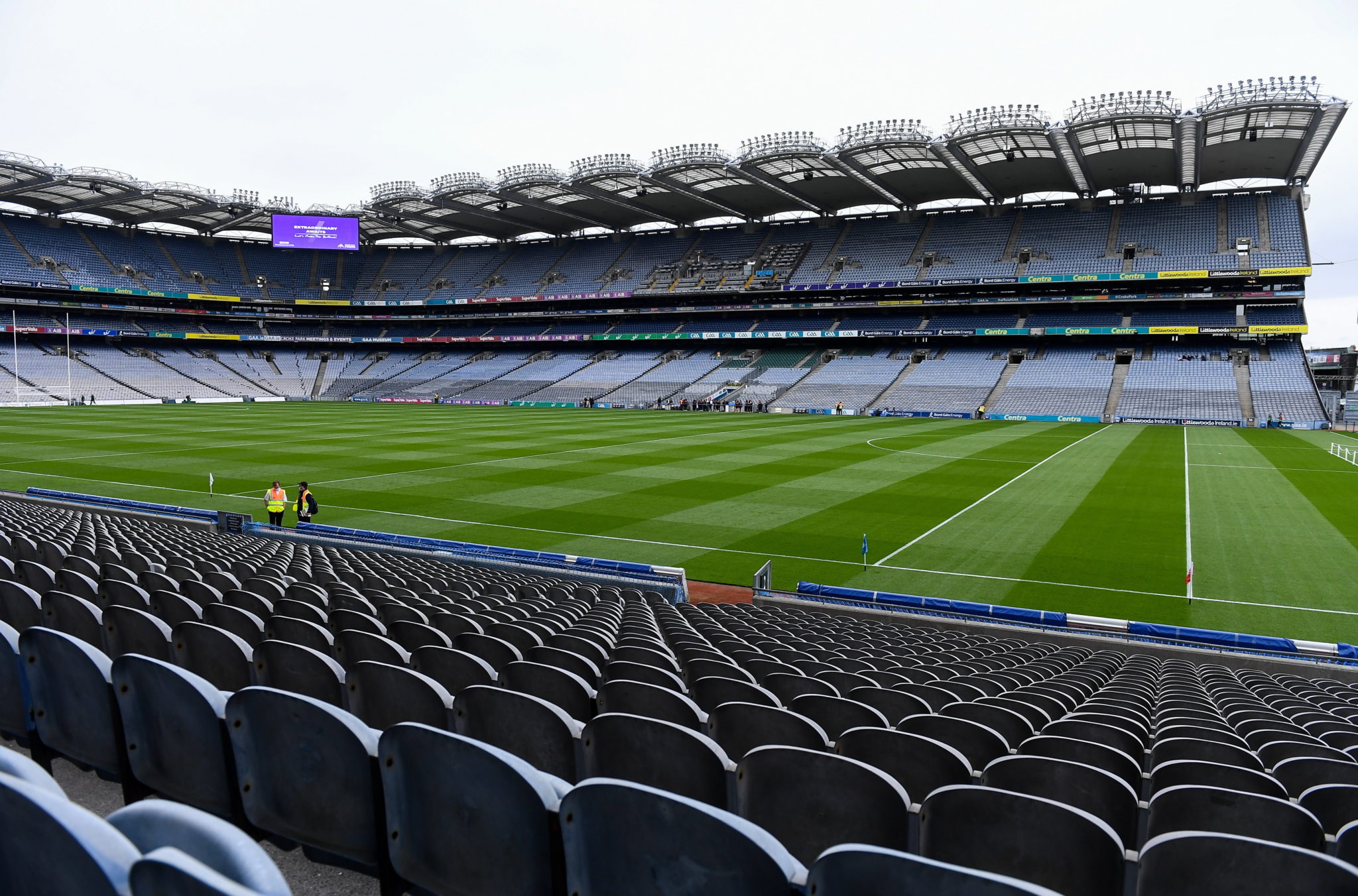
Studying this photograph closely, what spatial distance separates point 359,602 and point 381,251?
369 feet

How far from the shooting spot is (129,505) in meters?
21.6

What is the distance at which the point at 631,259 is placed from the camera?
315 ft

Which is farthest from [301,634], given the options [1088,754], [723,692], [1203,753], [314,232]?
[314,232]

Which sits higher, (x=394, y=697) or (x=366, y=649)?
(x=394, y=697)

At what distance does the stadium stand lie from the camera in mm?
1929

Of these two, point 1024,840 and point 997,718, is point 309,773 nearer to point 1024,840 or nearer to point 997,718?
point 1024,840

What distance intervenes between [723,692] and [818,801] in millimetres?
2200

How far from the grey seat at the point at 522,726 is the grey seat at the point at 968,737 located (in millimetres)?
1901

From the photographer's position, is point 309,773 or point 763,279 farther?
point 763,279

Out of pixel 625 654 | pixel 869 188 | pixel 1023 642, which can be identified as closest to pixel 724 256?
pixel 869 188

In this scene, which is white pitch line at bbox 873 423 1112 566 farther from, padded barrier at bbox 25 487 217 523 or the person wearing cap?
padded barrier at bbox 25 487 217 523

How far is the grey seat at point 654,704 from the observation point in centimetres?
397

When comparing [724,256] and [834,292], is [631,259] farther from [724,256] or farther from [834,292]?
[834,292]

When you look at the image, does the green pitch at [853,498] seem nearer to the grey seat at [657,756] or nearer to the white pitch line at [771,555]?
the white pitch line at [771,555]
